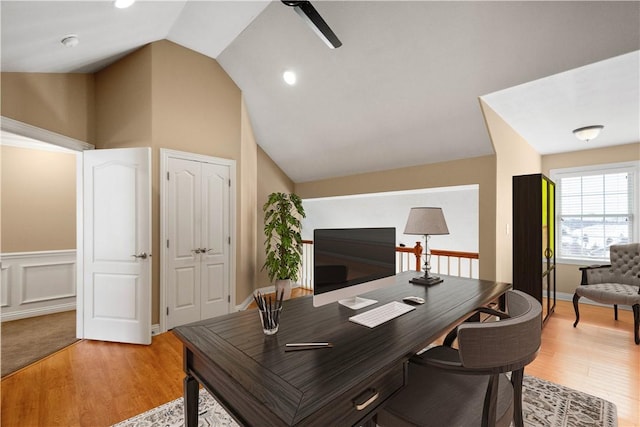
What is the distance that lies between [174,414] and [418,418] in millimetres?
1663

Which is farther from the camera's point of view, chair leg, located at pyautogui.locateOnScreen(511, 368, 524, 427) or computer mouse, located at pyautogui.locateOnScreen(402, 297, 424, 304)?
computer mouse, located at pyautogui.locateOnScreen(402, 297, 424, 304)

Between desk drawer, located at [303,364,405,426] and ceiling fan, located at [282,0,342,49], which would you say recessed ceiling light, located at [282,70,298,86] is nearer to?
ceiling fan, located at [282,0,342,49]

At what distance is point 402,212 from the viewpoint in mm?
5441

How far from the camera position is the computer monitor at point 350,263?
145cm

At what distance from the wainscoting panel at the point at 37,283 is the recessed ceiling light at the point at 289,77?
3.91 m

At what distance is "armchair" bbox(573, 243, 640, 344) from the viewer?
337 centimetres

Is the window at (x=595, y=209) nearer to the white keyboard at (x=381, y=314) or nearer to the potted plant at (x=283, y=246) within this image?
the potted plant at (x=283, y=246)

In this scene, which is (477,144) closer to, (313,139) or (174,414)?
(313,139)

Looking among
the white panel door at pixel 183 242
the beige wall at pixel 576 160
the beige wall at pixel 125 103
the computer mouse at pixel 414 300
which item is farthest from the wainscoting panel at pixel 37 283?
the beige wall at pixel 576 160

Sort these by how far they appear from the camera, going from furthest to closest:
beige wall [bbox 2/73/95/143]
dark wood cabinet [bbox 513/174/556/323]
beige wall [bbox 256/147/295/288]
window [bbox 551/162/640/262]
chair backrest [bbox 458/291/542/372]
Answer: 1. beige wall [bbox 256/147/295/288]
2. window [bbox 551/162/640/262]
3. dark wood cabinet [bbox 513/174/556/323]
4. beige wall [bbox 2/73/95/143]
5. chair backrest [bbox 458/291/542/372]

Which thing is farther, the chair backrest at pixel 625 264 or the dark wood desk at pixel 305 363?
the chair backrest at pixel 625 264

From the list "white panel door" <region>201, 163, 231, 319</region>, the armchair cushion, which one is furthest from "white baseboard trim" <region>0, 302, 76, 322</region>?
the armchair cushion

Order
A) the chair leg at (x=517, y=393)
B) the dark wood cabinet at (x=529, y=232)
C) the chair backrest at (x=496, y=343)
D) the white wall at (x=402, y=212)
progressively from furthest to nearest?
the white wall at (x=402, y=212) < the dark wood cabinet at (x=529, y=232) < the chair leg at (x=517, y=393) < the chair backrest at (x=496, y=343)

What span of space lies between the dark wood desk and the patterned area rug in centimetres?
77
